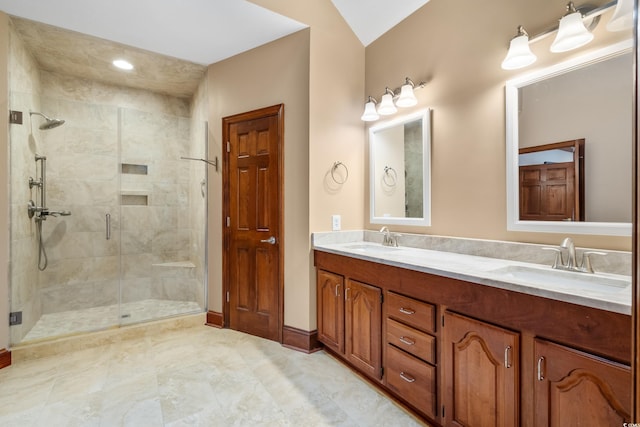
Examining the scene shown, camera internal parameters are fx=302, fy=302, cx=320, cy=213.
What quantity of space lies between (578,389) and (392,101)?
209cm

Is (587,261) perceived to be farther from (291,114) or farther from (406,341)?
(291,114)

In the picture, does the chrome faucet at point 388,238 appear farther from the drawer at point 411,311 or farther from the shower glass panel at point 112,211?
the shower glass panel at point 112,211

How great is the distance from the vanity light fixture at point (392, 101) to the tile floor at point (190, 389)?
202cm

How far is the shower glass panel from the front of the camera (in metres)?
3.04

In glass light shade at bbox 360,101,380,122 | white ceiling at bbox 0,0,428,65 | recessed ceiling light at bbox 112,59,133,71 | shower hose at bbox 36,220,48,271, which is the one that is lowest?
shower hose at bbox 36,220,48,271

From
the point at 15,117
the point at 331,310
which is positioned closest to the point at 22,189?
the point at 15,117

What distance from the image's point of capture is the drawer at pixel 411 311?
1.56m

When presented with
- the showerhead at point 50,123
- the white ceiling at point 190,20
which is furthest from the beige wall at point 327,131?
the showerhead at point 50,123

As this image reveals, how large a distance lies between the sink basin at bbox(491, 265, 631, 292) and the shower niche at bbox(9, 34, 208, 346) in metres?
2.81

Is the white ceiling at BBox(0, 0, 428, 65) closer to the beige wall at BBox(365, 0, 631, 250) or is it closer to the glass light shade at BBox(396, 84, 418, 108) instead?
the beige wall at BBox(365, 0, 631, 250)

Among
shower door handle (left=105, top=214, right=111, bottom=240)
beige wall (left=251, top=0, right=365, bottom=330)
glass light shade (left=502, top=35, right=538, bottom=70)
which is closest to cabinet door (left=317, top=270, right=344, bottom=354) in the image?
beige wall (left=251, top=0, right=365, bottom=330)

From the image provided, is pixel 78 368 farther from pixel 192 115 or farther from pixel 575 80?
pixel 575 80

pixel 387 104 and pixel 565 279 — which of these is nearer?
pixel 565 279

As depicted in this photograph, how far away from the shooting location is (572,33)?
145cm
